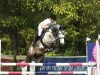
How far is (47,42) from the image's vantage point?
10.9 metres

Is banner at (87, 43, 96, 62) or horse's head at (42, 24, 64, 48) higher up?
horse's head at (42, 24, 64, 48)

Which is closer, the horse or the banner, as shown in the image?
the horse

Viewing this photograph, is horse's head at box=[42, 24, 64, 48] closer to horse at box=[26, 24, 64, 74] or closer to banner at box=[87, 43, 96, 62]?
horse at box=[26, 24, 64, 74]

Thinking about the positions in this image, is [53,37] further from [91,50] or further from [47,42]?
[91,50]

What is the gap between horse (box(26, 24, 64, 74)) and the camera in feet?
35.6

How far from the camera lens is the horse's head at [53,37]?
10867 mm

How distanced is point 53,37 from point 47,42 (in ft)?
0.58

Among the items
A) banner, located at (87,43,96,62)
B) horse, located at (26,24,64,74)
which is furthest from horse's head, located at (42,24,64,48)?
banner, located at (87,43,96,62)

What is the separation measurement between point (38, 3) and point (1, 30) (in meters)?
2.26

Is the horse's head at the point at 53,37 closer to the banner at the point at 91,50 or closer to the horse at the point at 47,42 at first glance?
the horse at the point at 47,42

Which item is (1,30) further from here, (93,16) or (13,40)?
(93,16)

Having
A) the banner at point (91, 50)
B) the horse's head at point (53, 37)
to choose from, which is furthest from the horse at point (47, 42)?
the banner at point (91, 50)

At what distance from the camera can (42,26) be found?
438 inches

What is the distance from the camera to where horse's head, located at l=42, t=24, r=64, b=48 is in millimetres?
10867
